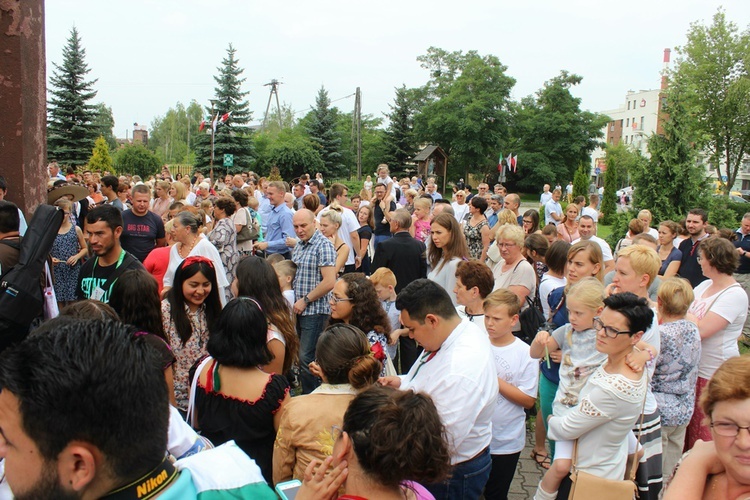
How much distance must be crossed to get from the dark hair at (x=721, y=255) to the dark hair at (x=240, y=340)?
3.90 meters

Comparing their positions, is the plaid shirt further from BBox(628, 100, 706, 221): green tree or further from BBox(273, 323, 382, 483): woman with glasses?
BBox(628, 100, 706, 221): green tree

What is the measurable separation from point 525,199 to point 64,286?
4871 cm

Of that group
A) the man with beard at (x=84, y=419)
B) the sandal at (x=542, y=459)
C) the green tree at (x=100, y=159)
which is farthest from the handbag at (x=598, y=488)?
the green tree at (x=100, y=159)

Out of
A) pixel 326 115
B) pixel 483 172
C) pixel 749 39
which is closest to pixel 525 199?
pixel 483 172

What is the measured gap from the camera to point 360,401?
213 centimetres

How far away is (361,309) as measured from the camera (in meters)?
4.30

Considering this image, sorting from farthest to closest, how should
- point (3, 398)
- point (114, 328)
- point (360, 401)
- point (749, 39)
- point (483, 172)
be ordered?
point (483, 172) < point (749, 39) < point (360, 401) < point (114, 328) < point (3, 398)

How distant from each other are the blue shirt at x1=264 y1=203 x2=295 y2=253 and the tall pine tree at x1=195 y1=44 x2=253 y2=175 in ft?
109

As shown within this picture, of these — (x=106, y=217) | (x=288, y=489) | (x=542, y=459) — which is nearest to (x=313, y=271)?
(x=106, y=217)

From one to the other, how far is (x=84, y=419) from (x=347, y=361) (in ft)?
5.34

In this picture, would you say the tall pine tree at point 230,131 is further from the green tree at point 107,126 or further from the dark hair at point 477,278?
the dark hair at point 477,278

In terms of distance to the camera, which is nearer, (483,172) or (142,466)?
(142,466)

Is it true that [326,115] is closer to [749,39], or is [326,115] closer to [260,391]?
[749,39]

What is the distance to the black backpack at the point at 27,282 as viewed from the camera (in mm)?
3576
